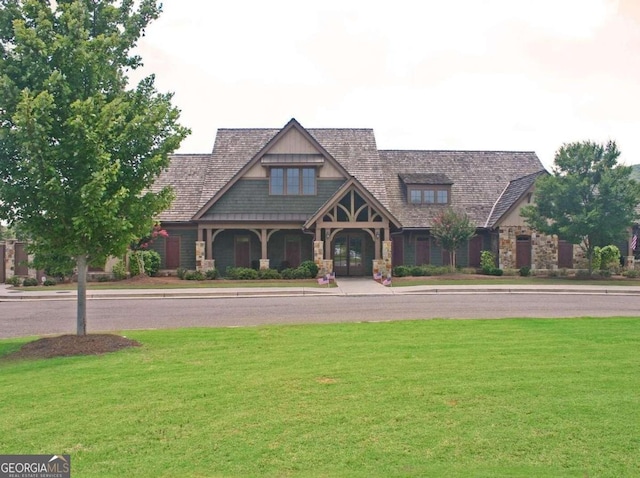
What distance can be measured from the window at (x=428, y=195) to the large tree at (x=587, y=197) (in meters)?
5.64

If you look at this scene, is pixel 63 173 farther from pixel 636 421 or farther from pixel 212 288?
pixel 212 288

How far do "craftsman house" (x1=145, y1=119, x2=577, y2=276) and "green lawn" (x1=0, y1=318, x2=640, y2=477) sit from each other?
1929 cm

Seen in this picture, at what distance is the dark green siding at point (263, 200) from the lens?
3047cm

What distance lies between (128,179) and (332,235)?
18.9 meters

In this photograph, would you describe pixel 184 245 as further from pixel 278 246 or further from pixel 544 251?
pixel 544 251

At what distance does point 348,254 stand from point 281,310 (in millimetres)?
15408

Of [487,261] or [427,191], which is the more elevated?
[427,191]

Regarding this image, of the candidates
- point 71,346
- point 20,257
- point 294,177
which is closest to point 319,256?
point 294,177

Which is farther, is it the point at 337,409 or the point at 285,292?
the point at 285,292

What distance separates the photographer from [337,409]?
642 centimetres

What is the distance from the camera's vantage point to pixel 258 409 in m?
6.47

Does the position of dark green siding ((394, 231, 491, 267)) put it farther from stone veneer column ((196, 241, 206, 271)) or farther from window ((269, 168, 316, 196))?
stone veneer column ((196, 241, 206, 271))

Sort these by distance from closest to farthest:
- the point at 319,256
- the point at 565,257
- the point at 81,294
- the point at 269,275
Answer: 1. the point at 81,294
2. the point at 269,275
3. the point at 319,256
4. the point at 565,257

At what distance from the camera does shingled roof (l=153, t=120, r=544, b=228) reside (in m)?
32.2
